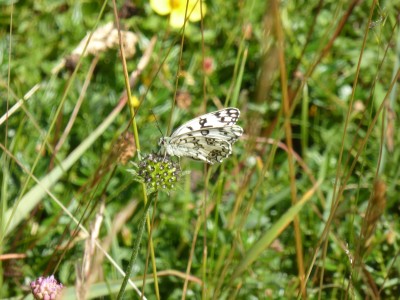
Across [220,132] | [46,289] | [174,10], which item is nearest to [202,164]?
[174,10]

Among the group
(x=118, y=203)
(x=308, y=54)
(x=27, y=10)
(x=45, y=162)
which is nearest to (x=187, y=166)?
(x=118, y=203)

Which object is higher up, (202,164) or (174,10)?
(174,10)

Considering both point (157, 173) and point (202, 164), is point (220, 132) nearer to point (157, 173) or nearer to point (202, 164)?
point (157, 173)

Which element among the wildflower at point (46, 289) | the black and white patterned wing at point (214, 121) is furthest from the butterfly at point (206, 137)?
the wildflower at point (46, 289)

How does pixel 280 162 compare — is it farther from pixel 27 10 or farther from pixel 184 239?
pixel 27 10

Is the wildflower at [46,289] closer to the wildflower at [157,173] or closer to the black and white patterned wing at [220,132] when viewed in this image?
the wildflower at [157,173]
